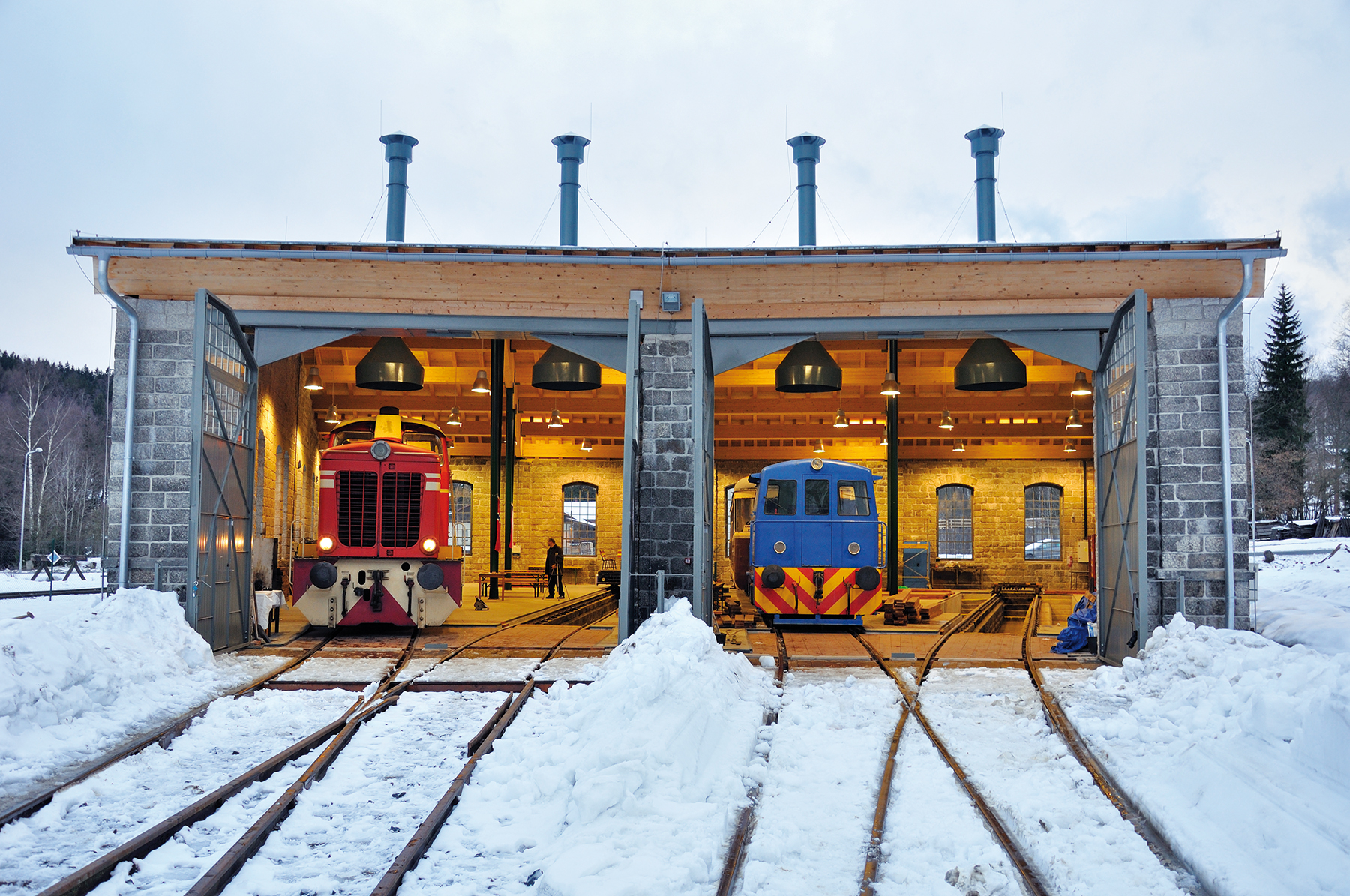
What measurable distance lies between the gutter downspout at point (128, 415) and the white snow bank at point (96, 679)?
1722 millimetres

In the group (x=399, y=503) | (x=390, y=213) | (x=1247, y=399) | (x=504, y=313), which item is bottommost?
(x=399, y=503)

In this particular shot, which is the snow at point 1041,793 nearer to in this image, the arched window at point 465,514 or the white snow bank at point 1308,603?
the white snow bank at point 1308,603

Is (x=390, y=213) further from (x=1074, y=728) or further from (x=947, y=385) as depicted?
(x=1074, y=728)

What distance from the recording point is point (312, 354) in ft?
70.6

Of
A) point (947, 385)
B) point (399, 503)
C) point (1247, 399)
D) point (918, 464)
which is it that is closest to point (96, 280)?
point (399, 503)

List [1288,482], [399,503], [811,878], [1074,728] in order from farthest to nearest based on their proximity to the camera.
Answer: [1288,482] → [399,503] → [1074,728] → [811,878]

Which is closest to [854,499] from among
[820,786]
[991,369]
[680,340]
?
[991,369]

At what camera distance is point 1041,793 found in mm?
5656

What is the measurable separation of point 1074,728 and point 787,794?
2819 mm

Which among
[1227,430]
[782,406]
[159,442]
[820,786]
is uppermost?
[782,406]

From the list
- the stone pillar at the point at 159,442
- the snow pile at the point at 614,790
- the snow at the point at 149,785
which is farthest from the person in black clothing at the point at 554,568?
the snow pile at the point at 614,790

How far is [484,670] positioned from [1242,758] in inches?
275

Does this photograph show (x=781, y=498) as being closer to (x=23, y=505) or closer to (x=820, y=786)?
(x=820, y=786)

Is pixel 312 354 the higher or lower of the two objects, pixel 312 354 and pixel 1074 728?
the higher
